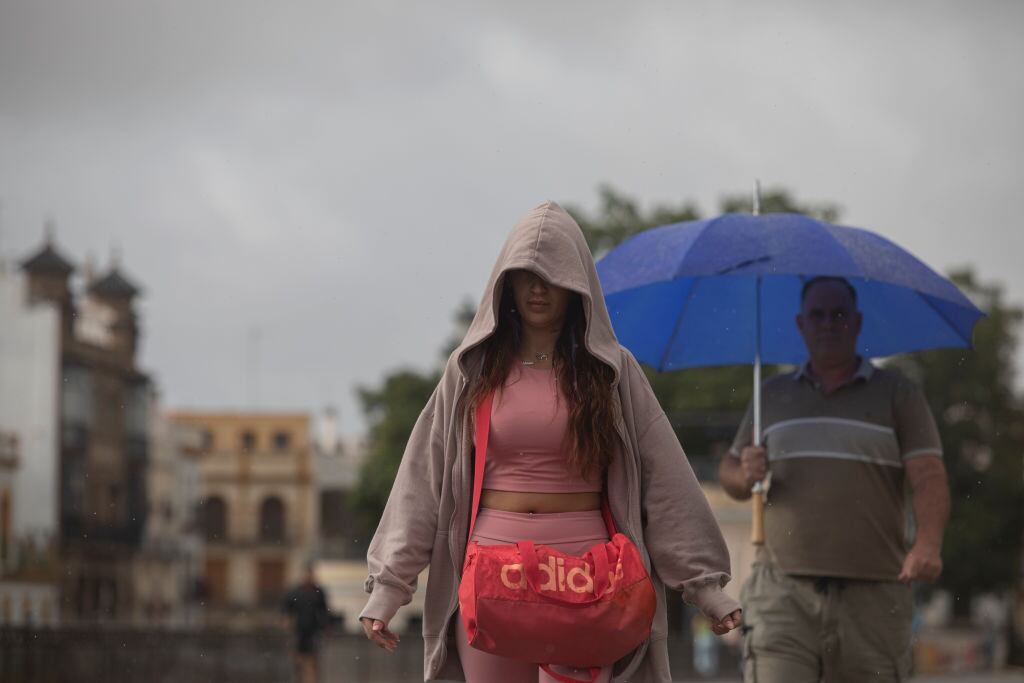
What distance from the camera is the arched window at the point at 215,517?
97.8m

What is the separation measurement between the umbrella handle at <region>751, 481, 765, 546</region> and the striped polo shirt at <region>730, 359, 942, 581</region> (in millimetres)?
20

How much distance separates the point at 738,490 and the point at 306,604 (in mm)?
12902

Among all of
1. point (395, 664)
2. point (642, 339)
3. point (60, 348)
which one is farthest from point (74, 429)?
point (642, 339)

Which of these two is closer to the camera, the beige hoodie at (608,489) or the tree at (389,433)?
the beige hoodie at (608,489)

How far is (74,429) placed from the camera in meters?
67.8

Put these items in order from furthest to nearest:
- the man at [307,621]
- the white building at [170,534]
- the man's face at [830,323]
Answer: the white building at [170,534] < the man at [307,621] < the man's face at [830,323]

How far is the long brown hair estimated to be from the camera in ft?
15.1

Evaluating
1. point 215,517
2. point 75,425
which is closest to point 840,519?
point 75,425

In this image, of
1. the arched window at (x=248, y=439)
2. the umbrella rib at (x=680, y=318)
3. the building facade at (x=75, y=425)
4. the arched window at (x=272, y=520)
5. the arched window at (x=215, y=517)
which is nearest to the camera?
the umbrella rib at (x=680, y=318)

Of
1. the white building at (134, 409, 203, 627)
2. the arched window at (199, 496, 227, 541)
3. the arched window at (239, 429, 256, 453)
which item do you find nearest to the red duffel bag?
the white building at (134, 409, 203, 627)

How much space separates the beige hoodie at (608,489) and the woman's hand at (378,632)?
0.17ft

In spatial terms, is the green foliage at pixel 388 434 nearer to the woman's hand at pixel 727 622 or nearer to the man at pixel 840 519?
the man at pixel 840 519

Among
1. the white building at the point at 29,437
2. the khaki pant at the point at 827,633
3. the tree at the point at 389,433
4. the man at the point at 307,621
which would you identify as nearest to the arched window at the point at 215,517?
the white building at the point at 29,437

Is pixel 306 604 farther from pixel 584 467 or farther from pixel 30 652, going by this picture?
pixel 584 467
